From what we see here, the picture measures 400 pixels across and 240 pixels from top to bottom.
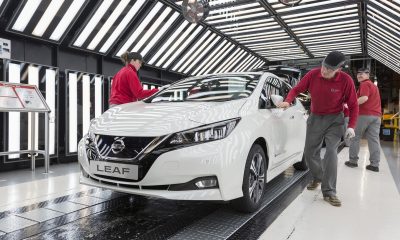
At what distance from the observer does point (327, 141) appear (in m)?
3.28

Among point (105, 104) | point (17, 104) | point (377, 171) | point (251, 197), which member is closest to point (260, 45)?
point (105, 104)

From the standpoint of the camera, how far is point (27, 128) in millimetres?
5641

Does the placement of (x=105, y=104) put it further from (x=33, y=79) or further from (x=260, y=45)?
(x=260, y=45)

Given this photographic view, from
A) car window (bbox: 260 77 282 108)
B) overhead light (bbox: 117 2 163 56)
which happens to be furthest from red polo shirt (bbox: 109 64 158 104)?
overhead light (bbox: 117 2 163 56)

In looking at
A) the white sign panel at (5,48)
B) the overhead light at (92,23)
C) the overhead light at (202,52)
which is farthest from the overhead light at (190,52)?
the white sign panel at (5,48)

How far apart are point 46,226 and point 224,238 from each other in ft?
4.63

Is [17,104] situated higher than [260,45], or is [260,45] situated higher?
[260,45]

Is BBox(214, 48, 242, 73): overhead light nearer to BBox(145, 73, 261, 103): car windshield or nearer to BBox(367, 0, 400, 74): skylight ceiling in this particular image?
BBox(367, 0, 400, 74): skylight ceiling

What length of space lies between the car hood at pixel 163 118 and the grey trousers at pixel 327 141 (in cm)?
108

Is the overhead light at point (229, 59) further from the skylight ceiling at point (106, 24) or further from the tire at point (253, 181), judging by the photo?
the tire at point (253, 181)

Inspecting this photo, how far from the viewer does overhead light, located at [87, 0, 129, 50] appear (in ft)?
23.0

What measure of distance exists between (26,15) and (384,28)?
33.8 ft

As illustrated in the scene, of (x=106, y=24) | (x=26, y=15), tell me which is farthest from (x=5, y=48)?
(x=106, y=24)

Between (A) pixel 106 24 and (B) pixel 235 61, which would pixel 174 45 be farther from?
(B) pixel 235 61
